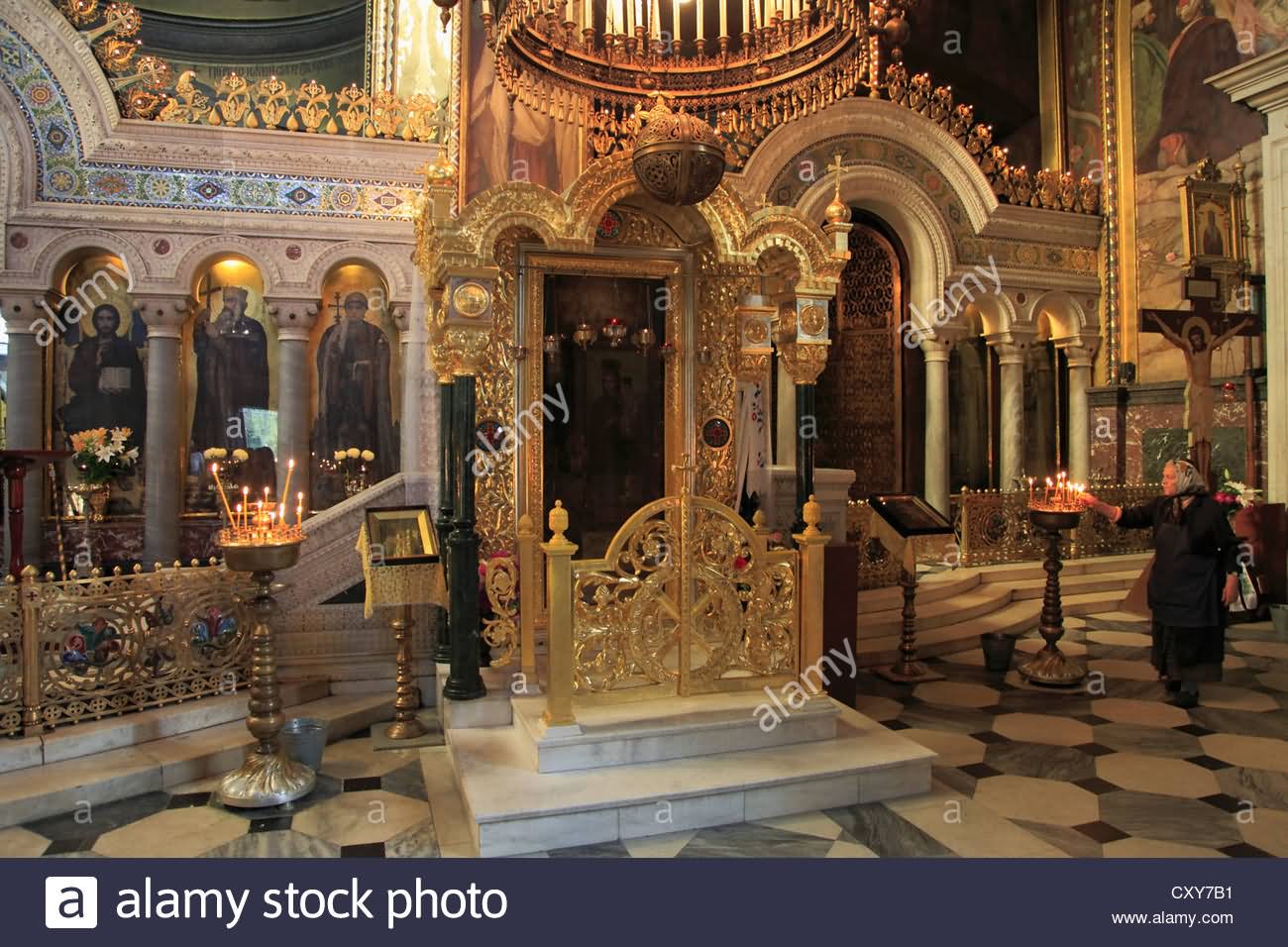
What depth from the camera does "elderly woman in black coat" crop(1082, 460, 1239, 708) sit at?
18.2ft

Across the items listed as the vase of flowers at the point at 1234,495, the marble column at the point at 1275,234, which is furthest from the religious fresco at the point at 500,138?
the vase of flowers at the point at 1234,495

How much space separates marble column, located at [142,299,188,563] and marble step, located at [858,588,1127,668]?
599cm

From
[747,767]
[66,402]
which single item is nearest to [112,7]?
[66,402]

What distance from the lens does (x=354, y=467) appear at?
27.8ft

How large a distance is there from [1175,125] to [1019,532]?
221 inches

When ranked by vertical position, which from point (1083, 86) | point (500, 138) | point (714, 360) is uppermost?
point (1083, 86)

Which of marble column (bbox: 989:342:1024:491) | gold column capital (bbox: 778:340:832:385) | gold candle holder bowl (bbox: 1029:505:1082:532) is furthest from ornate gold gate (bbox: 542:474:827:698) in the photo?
marble column (bbox: 989:342:1024:491)

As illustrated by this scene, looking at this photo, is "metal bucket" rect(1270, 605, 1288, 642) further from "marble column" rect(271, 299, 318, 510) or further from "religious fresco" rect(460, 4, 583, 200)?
"marble column" rect(271, 299, 318, 510)

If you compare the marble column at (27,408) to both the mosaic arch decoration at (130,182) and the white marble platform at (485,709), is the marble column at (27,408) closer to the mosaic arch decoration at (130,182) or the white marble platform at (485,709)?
the mosaic arch decoration at (130,182)

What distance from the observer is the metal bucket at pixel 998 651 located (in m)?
6.46

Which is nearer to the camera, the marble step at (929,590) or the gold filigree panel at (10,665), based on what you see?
the gold filigree panel at (10,665)

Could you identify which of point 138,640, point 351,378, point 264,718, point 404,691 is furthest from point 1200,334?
point 138,640

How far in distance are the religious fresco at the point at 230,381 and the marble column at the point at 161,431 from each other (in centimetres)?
32

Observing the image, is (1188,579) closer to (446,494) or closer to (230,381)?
(446,494)
